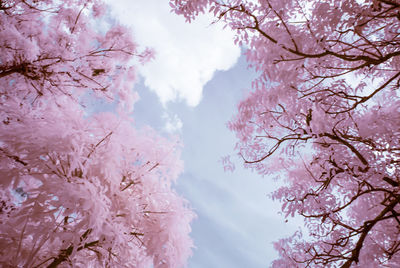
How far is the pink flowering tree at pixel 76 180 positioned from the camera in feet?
8.26

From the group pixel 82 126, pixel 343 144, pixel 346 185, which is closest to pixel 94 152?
pixel 82 126

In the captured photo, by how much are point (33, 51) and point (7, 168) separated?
2222mm

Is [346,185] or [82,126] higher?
[346,185]

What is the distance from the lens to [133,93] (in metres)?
8.75

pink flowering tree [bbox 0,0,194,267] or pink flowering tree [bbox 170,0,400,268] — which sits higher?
pink flowering tree [bbox 170,0,400,268]

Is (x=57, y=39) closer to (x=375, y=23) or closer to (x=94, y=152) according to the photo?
(x=94, y=152)

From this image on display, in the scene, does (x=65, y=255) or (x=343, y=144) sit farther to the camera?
(x=343, y=144)

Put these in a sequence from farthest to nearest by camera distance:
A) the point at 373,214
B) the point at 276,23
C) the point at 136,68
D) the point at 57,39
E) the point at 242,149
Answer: the point at 136,68 → the point at 57,39 → the point at 242,149 → the point at 373,214 → the point at 276,23

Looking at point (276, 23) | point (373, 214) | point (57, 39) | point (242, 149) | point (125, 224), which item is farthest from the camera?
point (57, 39)

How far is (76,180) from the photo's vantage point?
250 cm

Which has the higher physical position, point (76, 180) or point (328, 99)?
point (328, 99)

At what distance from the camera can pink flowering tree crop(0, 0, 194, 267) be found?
2.52 meters

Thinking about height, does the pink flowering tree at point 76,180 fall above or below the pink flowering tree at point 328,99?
below

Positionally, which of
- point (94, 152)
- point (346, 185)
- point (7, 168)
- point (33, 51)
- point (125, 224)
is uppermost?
point (346, 185)
